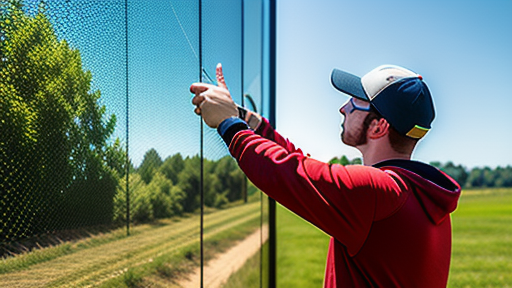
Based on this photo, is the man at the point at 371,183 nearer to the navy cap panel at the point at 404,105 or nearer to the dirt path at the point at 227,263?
the navy cap panel at the point at 404,105

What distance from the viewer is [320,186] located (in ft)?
3.35

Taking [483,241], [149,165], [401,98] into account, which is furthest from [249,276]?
[483,241]

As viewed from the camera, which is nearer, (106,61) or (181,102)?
(106,61)

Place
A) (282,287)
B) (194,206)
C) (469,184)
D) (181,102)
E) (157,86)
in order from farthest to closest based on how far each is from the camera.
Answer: (469,184), (282,287), (194,206), (181,102), (157,86)

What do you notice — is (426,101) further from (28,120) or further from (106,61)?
(28,120)

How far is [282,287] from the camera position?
5.57m

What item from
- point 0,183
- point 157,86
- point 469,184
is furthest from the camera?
point 469,184

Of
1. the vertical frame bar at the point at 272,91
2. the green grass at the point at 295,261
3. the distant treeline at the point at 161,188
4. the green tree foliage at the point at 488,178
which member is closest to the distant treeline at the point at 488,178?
the green tree foliage at the point at 488,178

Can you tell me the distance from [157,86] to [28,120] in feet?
2.34

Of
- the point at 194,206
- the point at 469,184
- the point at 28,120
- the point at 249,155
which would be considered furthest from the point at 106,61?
the point at 469,184

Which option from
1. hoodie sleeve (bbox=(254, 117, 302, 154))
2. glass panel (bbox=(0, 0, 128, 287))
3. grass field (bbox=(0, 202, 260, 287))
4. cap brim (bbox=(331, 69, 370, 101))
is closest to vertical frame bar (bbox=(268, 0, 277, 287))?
grass field (bbox=(0, 202, 260, 287))

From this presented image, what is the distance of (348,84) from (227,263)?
84.1 inches

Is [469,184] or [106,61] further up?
[106,61]

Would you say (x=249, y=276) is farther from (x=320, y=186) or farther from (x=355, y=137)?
→ (x=320, y=186)
